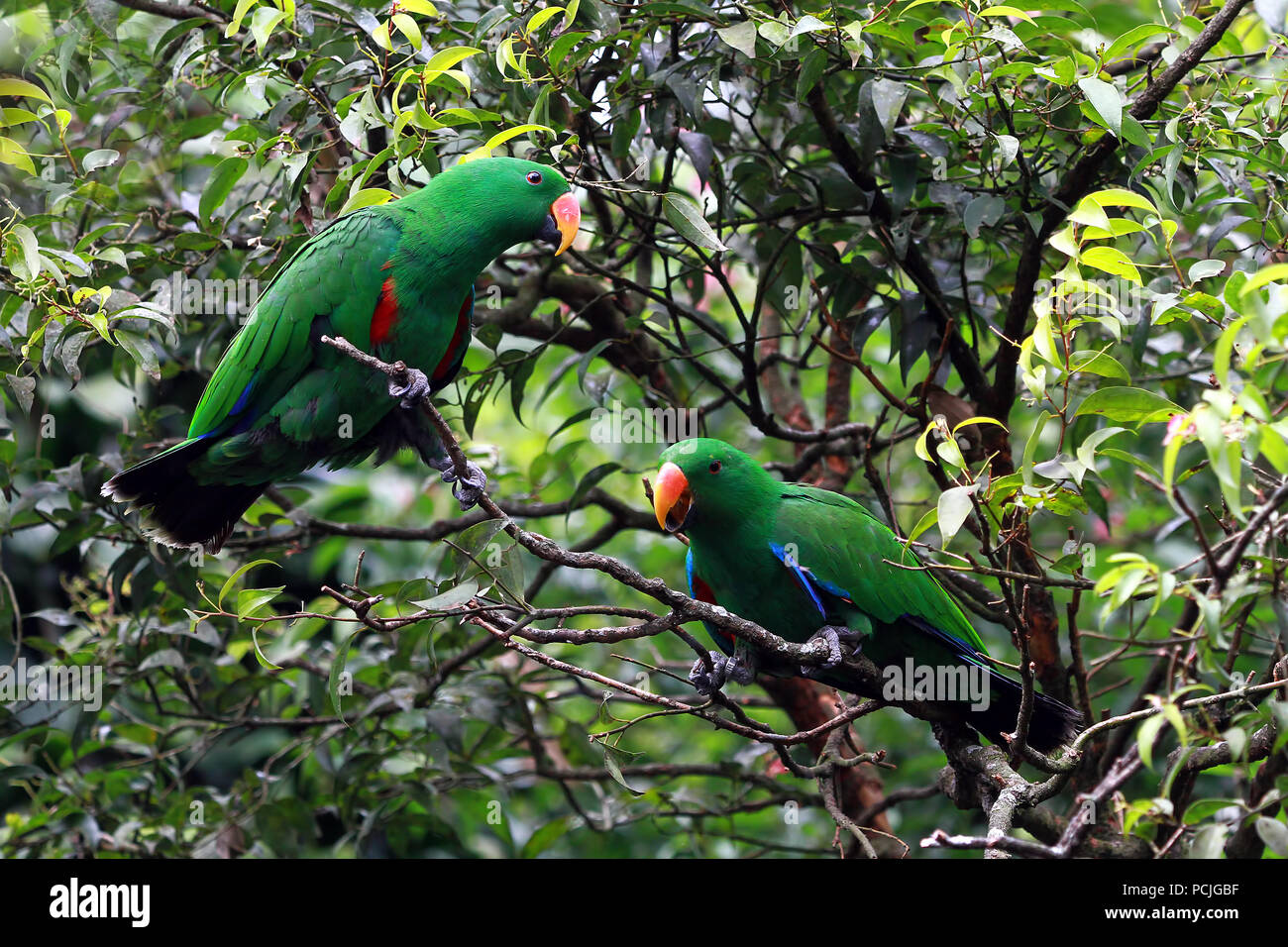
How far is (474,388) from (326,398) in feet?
1.99

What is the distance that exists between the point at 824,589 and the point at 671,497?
57 cm

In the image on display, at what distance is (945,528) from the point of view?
2.14 meters

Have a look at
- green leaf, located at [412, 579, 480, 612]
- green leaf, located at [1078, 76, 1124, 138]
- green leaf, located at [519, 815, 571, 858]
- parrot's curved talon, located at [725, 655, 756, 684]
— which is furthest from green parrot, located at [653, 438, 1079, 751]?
green leaf, located at [519, 815, 571, 858]

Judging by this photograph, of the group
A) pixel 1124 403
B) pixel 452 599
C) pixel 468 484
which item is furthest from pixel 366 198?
pixel 1124 403

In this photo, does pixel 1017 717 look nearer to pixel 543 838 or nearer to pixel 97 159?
pixel 543 838

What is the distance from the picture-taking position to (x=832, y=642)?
10.5ft

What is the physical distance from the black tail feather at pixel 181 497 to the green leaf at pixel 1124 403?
2628 mm

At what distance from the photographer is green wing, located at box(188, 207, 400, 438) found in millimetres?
3418

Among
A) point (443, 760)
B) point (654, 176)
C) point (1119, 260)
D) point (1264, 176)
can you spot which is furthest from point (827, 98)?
point (443, 760)

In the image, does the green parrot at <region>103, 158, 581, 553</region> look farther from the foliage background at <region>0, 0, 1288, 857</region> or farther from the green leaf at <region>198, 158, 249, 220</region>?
the green leaf at <region>198, 158, 249, 220</region>

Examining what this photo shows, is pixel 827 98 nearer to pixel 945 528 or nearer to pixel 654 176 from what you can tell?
pixel 654 176

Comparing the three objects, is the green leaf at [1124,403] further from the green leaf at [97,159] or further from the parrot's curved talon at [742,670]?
the green leaf at [97,159]

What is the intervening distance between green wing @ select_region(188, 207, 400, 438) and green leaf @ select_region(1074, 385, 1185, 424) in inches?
84.5

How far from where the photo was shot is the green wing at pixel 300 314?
11.2ft
